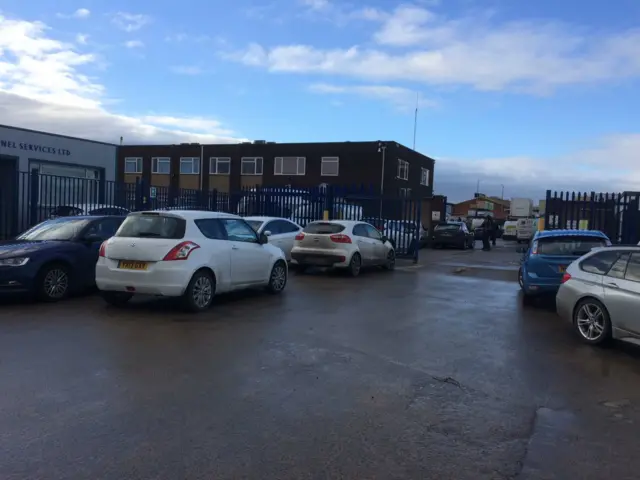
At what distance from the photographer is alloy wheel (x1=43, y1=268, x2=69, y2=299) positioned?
9438 millimetres

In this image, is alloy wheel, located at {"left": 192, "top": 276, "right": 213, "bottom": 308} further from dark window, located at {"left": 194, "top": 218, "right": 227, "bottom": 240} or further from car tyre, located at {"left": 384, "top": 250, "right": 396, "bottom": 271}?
car tyre, located at {"left": 384, "top": 250, "right": 396, "bottom": 271}

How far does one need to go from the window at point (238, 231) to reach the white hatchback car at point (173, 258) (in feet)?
0.08


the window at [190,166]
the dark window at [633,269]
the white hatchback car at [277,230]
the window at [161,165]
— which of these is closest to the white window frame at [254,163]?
the window at [190,166]

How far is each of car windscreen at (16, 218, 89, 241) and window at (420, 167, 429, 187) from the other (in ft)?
153

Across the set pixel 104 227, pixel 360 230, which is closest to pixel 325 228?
pixel 360 230

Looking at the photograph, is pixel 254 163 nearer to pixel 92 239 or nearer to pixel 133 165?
pixel 133 165

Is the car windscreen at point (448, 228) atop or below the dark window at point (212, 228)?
below

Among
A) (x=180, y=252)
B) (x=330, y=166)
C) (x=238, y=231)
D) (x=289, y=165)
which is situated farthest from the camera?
(x=289, y=165)

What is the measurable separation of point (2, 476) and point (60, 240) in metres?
7.20

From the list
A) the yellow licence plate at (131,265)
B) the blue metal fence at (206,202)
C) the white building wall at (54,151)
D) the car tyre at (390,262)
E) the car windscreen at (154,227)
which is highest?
the white building wall at (54,151)

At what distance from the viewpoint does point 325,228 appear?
49.4 feet

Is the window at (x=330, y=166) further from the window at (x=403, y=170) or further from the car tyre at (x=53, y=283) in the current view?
the car tyre at (x=53, y=283)

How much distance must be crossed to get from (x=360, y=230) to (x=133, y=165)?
43937mm

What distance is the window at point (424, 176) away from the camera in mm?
54888
